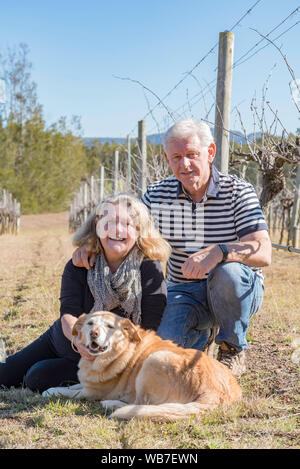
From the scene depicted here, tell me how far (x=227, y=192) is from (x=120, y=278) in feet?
3.94

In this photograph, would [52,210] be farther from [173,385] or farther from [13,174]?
[173,385]

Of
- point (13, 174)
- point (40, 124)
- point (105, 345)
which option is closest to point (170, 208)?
point (105, 345)

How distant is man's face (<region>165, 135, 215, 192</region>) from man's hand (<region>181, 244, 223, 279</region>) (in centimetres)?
72

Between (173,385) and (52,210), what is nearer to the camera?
(173,385)

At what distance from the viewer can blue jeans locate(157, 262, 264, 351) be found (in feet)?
11.9

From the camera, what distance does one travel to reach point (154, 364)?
3066mm

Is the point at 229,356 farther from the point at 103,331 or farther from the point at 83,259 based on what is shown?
the point at 83,259

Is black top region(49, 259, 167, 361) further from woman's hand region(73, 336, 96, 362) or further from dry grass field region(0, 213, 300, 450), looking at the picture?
dry grass field region(0, 213, 300, 450)

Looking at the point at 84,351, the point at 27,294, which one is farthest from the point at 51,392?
the point at 27,294

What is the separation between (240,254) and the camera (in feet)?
11.8

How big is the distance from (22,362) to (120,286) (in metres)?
1.15

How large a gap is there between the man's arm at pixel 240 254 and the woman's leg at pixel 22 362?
1.43 meters

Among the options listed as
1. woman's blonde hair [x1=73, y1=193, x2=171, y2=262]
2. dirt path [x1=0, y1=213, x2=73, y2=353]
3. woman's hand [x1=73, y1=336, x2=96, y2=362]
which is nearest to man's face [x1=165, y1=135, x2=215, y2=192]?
woman's blonde hair [x1=73, y1=193, x2=171, y2=262]
